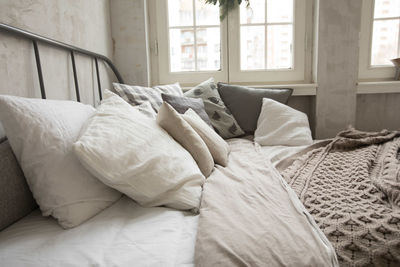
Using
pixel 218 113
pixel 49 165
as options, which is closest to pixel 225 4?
pixel 218 113

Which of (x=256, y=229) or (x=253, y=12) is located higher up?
(x=253, y=12)

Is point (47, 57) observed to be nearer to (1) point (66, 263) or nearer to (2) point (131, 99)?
(2) point (131, 99)

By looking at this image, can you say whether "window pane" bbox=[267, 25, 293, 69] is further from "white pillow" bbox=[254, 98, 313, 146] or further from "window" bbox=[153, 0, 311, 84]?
"white pillow" bbox=[254, 98, 313, 146]

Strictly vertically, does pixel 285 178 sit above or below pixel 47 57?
below

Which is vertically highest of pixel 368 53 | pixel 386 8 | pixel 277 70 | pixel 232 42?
pixel 386 8

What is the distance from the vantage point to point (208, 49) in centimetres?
236

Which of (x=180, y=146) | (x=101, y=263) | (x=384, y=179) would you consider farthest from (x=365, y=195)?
(x=101, y=263)

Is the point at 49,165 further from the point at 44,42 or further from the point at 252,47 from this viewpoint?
the point at 252,47

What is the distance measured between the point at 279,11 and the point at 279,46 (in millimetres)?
275

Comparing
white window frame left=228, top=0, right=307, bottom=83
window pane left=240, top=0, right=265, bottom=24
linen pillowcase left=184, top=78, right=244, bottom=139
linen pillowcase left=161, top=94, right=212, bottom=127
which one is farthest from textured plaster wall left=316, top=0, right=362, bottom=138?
linen pillowcase left=161, top=94, right=212, bottom=127

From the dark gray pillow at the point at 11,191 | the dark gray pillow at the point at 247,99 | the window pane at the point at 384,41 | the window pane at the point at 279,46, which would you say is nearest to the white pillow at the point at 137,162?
the dark gray pillow at the point at 11,191

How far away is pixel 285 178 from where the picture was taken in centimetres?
112

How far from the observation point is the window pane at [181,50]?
2342 millimetres

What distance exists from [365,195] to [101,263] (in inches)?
32.4
